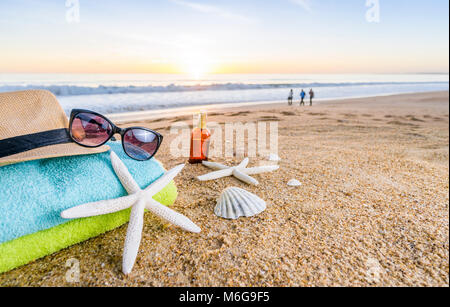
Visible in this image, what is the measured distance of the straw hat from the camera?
1.44m

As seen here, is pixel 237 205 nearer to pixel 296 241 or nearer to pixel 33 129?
pixel 296 241

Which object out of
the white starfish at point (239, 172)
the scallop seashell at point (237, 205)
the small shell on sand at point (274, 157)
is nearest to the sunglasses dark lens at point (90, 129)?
the scallop seashell at point (237, 205)

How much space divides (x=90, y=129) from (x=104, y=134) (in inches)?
3.8

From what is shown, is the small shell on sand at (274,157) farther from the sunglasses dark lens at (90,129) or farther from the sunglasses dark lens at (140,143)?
the sunglasses dark lens at (90,129)

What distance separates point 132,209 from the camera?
5.12 ft

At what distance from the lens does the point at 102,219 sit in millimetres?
1604

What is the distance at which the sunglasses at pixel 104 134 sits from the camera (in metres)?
1.56

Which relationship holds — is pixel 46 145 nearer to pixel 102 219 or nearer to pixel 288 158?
pixel 102 219

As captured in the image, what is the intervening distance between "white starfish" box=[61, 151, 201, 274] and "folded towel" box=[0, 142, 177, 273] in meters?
0.08

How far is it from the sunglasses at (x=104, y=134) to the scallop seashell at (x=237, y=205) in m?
0.65
